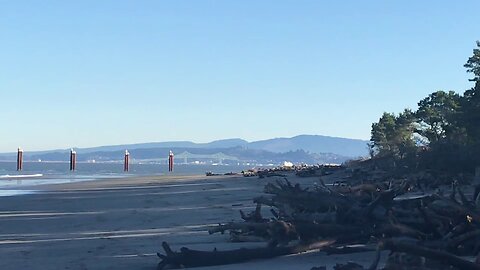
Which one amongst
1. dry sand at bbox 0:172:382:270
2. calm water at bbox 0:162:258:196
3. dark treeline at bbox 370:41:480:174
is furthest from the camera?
calm water at bbox 0:162:258:196

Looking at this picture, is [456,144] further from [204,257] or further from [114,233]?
[204,257]

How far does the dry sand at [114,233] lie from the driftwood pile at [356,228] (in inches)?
7.7

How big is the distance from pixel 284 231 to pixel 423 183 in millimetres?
10579

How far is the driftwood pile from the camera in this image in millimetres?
7637

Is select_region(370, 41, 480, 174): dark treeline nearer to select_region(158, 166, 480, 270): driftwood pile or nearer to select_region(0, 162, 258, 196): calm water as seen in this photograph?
select_region(158, 166, 480, 270): driftwood pile

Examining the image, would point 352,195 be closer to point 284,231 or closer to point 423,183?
point 284,231

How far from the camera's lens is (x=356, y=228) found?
349 inches

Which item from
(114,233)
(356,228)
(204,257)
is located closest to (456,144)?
(114,233)

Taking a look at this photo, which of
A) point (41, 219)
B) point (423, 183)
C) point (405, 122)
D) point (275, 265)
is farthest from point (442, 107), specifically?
point (275, 265)

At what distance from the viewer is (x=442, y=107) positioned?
36906 mm

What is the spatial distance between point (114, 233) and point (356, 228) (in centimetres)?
563

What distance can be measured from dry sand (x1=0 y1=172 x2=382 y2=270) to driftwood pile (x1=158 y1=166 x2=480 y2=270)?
0.64 feet

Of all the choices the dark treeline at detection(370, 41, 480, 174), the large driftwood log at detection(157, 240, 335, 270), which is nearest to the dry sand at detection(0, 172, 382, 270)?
the large driftwood log at detection(157, 240, 335, 270)

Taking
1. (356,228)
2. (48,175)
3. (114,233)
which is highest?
(48,175)
